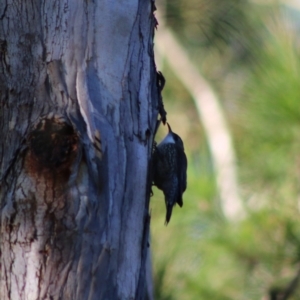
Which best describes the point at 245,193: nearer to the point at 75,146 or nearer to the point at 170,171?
the point at 170,171

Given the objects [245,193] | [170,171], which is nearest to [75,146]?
[170,171]

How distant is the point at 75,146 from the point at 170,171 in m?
0.69

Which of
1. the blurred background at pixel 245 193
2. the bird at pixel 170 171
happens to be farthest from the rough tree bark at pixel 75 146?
the blurred background at pixel 245 193

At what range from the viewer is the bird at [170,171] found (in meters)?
2.01

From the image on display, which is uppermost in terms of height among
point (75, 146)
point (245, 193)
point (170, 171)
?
point (245, 193)

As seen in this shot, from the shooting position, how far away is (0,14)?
1601 mm

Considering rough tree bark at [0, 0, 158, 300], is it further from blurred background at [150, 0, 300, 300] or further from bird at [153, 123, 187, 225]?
blurred background at [150, 0, 300, 300]

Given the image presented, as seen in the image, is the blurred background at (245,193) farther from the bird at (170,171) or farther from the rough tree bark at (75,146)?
the rough tree bark at (75,146)

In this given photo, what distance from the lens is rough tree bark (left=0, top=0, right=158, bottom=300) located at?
140cm

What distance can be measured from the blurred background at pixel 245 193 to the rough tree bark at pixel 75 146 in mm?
1420

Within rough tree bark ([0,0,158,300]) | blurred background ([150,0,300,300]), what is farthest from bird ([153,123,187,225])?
blurred background ([150,0,300,300])

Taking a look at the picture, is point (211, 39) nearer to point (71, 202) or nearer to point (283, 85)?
point (283, 85)

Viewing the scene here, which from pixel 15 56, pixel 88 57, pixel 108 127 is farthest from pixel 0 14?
pixel 108 127

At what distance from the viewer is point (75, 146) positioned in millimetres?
1392
